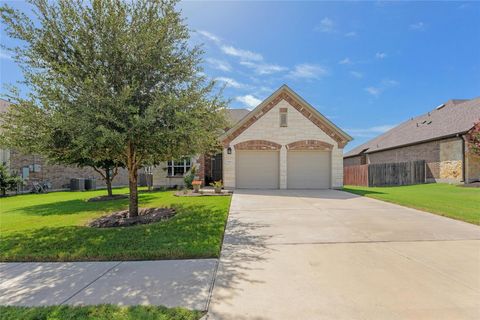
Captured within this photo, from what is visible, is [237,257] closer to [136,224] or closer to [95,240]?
[95,240]

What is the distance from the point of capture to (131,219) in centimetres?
758

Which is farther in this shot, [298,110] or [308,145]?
[298,110]

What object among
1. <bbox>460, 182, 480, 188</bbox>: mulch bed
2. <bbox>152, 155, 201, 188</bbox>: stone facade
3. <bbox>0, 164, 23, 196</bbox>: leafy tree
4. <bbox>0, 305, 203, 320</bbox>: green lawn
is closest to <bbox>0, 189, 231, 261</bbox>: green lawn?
<bbox>0, 305, 203, 320</bbox>: green lawn

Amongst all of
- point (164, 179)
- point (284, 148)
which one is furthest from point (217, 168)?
point (284, 148)

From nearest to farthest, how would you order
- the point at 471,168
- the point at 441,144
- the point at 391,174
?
the point at 471,168 → the point at 441,144 → the point at 391,174

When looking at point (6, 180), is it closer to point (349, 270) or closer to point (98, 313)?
point (98, 313)

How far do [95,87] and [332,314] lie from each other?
22.2 feet

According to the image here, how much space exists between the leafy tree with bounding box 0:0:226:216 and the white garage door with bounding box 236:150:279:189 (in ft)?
28.5

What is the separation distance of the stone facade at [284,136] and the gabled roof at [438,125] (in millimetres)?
9695

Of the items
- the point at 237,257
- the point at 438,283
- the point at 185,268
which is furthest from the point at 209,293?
the point at 438,283

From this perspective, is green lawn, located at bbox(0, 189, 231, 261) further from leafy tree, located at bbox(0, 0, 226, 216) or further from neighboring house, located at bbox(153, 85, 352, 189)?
neighboring house, located at bbox(153, 85, 352, 189)

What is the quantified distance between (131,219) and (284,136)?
10.8 m

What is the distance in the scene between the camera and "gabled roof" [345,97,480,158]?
18527 millimetres

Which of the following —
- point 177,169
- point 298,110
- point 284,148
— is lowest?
point 177,169
